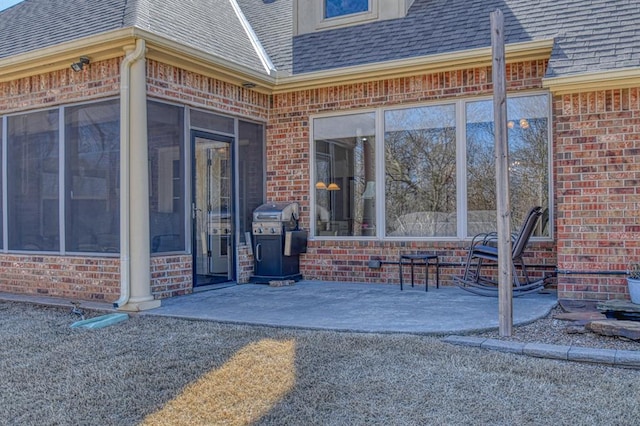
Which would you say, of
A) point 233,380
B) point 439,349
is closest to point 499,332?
point 439,349

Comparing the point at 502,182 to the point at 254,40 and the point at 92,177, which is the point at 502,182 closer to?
the point at 92,177

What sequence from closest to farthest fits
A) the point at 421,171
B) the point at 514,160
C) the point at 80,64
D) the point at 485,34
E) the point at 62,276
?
the point at 80,64 → the point at 62,276 → the point at 514,160 → the point at 485,34 → the point at 421,171

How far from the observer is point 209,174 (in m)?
7.09

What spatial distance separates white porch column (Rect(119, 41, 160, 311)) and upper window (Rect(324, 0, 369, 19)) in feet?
12.8

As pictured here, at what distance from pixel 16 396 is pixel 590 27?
22.6 feet

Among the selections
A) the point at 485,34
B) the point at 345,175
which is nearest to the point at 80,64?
the point at 345,175

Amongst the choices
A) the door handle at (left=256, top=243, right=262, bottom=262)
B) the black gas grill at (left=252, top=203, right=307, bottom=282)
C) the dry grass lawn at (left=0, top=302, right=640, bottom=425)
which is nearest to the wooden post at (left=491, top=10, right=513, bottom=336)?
the dry grass lawn at (left=0, top=302, right=640, bottom=425)

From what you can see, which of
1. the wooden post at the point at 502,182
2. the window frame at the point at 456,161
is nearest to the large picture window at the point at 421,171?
the window frame at the point at 456,161

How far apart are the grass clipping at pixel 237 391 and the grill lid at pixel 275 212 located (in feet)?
11.5

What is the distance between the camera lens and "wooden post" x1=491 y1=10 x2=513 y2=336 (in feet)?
13.9

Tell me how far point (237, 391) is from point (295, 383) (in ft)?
1.20

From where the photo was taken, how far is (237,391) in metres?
3.26

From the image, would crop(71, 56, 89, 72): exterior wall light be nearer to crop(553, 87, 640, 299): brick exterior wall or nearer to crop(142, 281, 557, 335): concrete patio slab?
crop(142, 281, 557, 335): concrete patio slab

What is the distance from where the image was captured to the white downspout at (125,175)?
564cm
